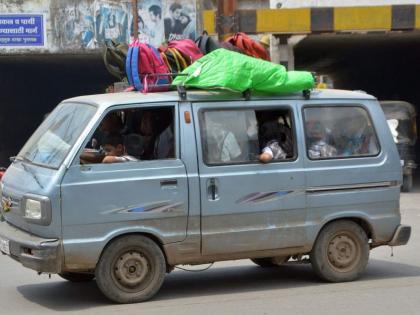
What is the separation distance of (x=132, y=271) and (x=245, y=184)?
1.28 m

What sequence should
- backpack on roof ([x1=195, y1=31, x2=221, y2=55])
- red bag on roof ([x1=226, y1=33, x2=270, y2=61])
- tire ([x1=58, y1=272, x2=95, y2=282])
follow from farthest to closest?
red bag on roof ([x1=226, y1=33, x2=270, y2=61]) → backpack on roof ([x1=195, y1=31, x2=221, y2=55]) → tire ([x1=58, y1=272, x2=95, y2=282])

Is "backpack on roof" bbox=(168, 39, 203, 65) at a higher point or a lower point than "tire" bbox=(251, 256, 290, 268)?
higher

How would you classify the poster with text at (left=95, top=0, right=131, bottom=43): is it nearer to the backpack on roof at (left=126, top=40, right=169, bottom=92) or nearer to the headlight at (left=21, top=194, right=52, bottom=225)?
the backpack on roof at (left=126, top=40, right=169, bottom=92)

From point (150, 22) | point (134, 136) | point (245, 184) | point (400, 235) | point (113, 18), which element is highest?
point (113, 18)

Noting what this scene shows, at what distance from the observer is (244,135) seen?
6.94 m

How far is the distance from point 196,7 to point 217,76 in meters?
12.2

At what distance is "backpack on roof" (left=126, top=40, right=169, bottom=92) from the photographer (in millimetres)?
6902

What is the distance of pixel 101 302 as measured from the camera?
6680mm

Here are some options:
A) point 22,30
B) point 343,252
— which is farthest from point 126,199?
point 22,30

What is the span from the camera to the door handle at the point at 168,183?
21.3 ft

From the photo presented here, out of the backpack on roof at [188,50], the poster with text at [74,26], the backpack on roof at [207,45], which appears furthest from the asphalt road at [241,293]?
the poster with text at [74,26]

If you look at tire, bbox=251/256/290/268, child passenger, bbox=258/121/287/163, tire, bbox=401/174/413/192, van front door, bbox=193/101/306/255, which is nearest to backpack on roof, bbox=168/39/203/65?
van front door, bbox=193/101/306/255

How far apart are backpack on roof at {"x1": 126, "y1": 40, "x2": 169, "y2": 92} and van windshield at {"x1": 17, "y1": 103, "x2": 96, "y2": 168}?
55 cm

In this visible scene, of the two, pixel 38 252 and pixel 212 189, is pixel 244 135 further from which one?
pixel 38 252
